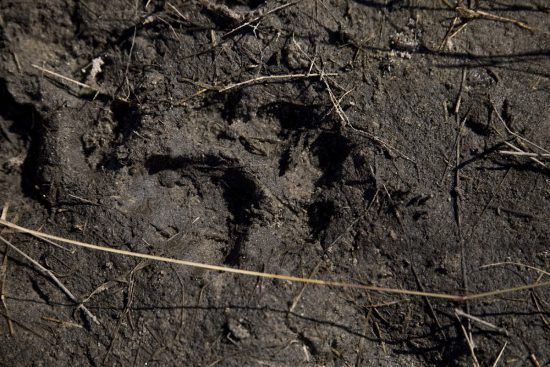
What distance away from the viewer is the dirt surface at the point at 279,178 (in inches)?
91.7

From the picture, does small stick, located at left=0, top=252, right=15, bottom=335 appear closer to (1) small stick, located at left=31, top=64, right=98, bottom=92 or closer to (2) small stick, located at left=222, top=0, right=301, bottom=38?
(1) small stick, located at left=31, top=64, right=98, bottom=92

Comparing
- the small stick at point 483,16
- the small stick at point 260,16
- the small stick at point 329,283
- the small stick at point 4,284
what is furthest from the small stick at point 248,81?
the small stick at point 4,284

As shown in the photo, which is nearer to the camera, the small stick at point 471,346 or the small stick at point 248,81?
the small stick at point 471,346

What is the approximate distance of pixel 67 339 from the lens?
94.9 inches

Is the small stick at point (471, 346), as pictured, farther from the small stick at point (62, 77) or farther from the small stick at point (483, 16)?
the small stick at point (62, 77)

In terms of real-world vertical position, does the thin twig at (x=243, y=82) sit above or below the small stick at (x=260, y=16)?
below

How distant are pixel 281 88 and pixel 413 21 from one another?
72cm

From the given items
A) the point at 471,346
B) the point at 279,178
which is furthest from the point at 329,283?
the point at 471,346

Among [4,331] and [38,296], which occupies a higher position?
[38,296]

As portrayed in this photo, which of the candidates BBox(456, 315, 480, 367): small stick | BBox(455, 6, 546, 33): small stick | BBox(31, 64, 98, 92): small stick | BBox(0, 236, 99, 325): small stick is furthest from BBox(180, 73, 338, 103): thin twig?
→ BBox(456, 315, 480, 367): small stick

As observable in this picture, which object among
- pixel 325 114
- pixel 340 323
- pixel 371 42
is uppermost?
pixel 371 42

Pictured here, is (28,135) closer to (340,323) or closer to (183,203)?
(183,203)

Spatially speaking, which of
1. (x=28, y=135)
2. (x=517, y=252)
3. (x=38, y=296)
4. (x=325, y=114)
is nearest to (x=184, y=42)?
(x=325, y=114)

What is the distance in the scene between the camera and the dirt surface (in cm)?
233
